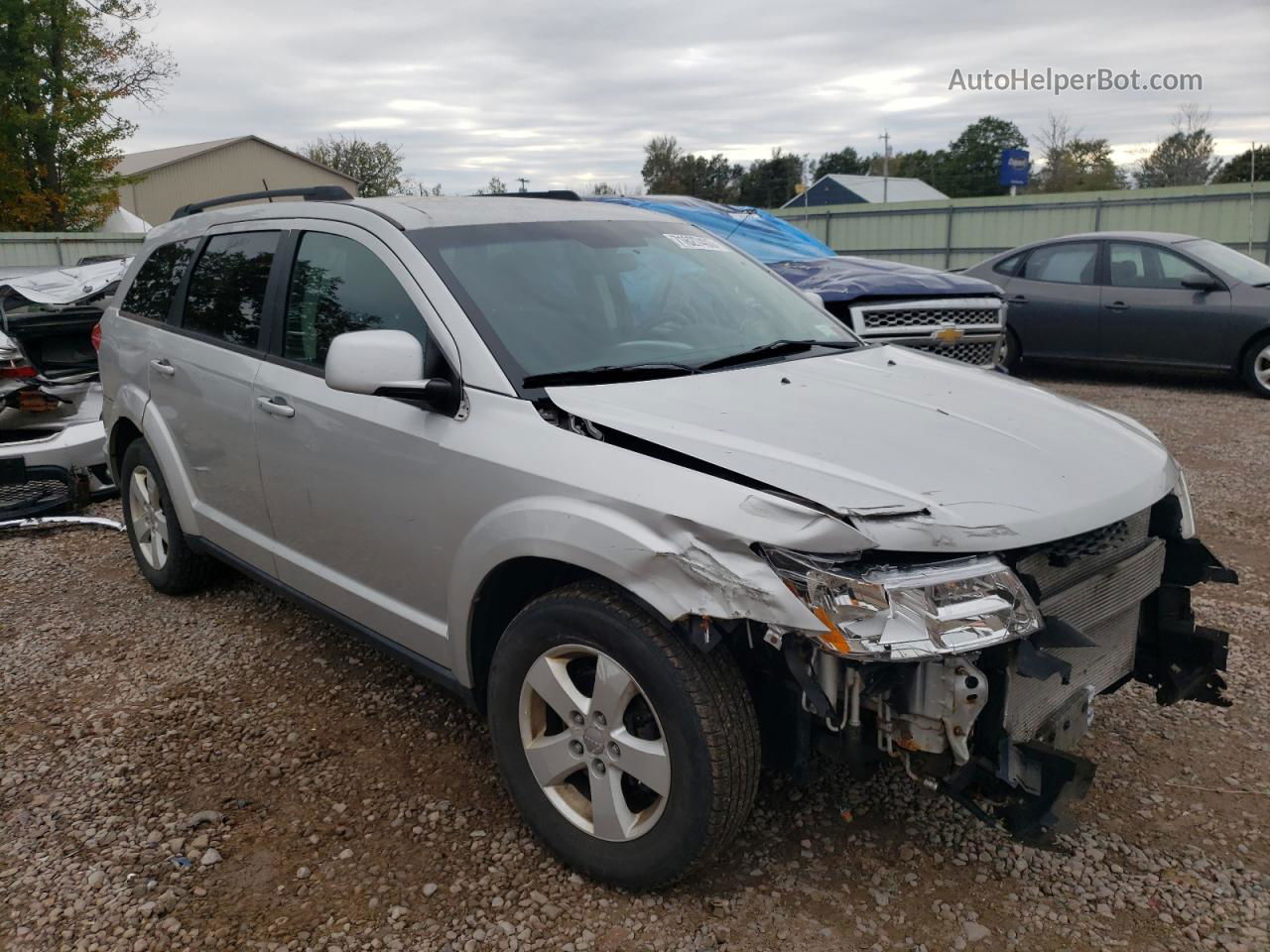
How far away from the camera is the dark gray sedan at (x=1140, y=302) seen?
373 inches

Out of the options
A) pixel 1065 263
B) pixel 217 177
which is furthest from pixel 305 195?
pixel 217 177

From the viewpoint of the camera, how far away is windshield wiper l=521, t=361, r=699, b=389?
2773mm

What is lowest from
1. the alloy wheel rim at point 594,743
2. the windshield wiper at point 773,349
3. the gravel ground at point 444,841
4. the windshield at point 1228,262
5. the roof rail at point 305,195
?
the gravel ground at point 444,841

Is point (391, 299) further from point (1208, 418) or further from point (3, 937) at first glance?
point (1208, 418)

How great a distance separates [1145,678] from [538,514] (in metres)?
1.81

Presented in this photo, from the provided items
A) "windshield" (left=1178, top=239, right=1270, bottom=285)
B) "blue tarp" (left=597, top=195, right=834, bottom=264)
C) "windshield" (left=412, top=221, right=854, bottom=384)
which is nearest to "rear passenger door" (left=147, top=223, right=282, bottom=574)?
"windshield" (left=412, top=221, right=854, bottom=384)

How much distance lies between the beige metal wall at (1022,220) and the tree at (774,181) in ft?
126

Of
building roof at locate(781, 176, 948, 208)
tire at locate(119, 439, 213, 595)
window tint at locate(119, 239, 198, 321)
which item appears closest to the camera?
window tint at locate(119, 239, 198, 321)

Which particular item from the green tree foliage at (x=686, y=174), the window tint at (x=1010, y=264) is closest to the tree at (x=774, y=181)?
the green tree foliage at (x=686, y=174)

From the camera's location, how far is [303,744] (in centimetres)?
345

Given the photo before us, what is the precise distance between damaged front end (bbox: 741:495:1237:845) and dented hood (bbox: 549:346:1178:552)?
0.09m

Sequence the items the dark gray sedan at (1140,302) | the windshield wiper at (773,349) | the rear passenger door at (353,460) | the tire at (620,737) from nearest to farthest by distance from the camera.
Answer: the tire at (620,737), the rear passenger door at (353,460), the windshield wiper at (773,349), the dark gray sedan at (1140,302)

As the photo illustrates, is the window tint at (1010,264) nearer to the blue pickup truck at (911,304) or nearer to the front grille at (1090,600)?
the blue pickup truck at (911,304)

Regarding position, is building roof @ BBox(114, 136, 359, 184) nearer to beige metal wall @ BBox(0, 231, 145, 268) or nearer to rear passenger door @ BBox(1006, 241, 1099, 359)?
beige metal wall @ BBox(0, 231, 145, 268)
